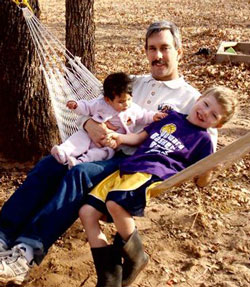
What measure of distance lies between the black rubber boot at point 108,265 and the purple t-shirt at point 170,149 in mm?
338

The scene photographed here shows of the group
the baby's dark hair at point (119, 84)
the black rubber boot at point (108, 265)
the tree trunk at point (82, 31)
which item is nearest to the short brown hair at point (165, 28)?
the baby's dark hair at point (119, 84)

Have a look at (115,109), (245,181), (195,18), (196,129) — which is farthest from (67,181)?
(195,18)

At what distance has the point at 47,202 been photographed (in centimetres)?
228

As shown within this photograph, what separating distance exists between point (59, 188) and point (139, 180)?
35 centimetres

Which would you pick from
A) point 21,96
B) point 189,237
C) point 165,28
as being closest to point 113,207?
point 165,28

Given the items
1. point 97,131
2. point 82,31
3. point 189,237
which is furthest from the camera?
point 82,31

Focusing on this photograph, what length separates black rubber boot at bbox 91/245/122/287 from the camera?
6.88 ft

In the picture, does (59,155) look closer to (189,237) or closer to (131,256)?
(131,256)

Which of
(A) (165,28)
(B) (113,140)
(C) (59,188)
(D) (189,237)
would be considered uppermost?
(A) (165,28)

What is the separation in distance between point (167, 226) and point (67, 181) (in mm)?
1144

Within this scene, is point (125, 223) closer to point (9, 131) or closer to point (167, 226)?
point (167, 226)

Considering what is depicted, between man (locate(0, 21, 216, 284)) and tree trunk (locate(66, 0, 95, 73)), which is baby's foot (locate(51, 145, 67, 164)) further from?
tree trunk (locate(66, 0, 95, 73))

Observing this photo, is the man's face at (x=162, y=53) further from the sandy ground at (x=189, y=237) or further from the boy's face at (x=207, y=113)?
the sandy ground at (x=189, y=237)

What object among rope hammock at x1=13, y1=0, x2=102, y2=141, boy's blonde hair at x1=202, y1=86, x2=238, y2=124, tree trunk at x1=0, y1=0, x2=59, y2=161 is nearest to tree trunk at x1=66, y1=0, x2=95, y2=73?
tree trunk at x1=0, y1=0, x2=59, y2=161
